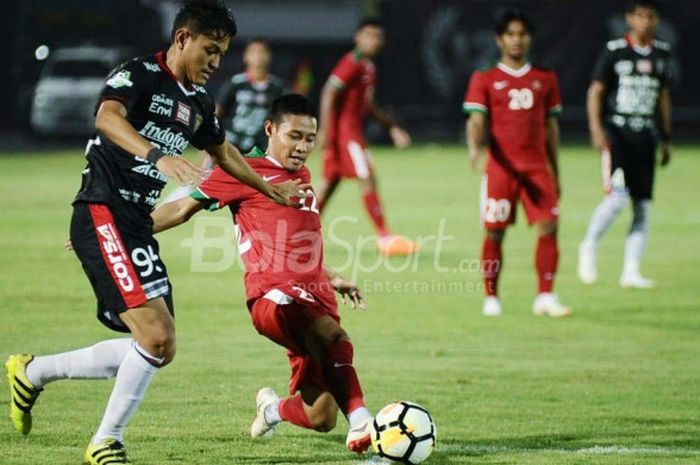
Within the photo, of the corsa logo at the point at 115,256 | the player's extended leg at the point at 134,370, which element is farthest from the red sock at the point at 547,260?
the corsa logo at the point at 115,256

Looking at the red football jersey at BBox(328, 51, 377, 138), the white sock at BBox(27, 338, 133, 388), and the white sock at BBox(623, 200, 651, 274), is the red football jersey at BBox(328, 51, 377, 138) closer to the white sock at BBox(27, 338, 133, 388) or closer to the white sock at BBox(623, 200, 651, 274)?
the white sock at BBox(623, 200, 651, 274)

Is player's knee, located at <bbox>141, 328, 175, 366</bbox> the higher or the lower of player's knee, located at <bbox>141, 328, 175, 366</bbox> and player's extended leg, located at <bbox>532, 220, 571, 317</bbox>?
the higher

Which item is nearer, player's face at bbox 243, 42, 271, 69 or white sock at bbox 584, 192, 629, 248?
white sock at bbox 584, 192, 629, 248

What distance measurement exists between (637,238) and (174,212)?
762 centimetres

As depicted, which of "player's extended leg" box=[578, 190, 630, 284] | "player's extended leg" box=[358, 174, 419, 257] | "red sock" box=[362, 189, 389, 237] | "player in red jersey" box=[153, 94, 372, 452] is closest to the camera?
"player in red jersey" box=[153, 94, 372, 452]

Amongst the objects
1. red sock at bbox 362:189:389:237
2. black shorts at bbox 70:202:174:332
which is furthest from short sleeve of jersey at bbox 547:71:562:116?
black shorts at bbox 70:202:174:332

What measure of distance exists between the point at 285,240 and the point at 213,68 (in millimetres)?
979

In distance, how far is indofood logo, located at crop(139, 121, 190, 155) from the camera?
21.9 feet

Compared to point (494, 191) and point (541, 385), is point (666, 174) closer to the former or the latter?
point (494, 191)

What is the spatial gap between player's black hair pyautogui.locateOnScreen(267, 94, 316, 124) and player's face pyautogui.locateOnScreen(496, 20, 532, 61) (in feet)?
15.2

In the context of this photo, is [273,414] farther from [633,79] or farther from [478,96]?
[633,79]

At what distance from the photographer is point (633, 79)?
45.4 ft

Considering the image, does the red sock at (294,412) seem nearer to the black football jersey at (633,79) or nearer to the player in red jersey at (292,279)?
the player in red jersey at (292,279)

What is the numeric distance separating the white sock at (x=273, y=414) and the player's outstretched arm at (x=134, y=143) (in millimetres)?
1666
